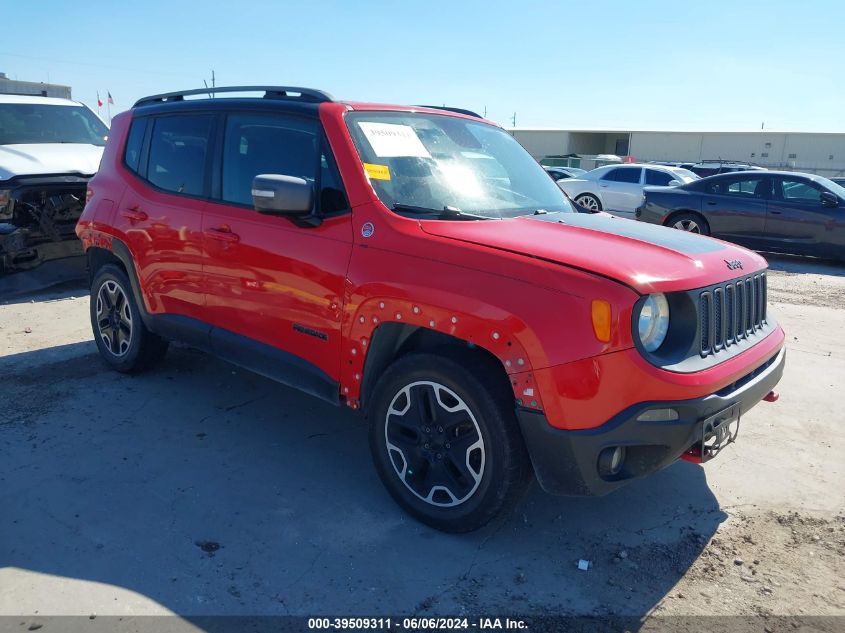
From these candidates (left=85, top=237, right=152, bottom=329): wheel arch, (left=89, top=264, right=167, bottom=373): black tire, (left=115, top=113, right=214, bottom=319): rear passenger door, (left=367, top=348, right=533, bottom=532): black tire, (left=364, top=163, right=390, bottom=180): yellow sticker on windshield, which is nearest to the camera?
(left=367, top=348, right=533, bottom=532): black tire

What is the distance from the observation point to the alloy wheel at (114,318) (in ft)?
17.1

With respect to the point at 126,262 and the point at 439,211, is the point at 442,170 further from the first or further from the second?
the point at 126,262

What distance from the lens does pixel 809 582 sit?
2.98 m

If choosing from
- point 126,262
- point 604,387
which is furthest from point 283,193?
point 126,262

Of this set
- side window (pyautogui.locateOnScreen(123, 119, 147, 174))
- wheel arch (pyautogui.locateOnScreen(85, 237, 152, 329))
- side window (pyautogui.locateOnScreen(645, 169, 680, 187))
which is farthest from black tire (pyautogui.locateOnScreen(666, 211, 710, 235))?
wheel arch (pyautogui.locateOnScreen(85, 237, 152, 329))

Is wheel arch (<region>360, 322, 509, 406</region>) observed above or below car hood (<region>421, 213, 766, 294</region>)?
below

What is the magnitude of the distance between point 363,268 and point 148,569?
1639mm

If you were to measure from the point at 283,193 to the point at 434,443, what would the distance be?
1426mm

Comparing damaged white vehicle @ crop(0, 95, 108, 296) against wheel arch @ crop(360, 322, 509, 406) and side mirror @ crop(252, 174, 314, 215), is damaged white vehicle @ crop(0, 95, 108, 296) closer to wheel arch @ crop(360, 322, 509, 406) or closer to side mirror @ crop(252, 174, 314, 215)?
side mirror @ crop(252, 174, 314, 215)

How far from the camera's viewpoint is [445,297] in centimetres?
298

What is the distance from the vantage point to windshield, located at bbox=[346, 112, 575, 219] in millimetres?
3512

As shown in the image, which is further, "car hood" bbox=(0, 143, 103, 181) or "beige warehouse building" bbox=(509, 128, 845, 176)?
"beige warehouse building" bbox=(509, 128, 845, 176)

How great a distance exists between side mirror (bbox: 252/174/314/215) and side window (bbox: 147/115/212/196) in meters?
1.09

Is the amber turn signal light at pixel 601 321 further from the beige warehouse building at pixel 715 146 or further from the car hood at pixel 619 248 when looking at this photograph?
the beige warehouse building at pixel 715 146
